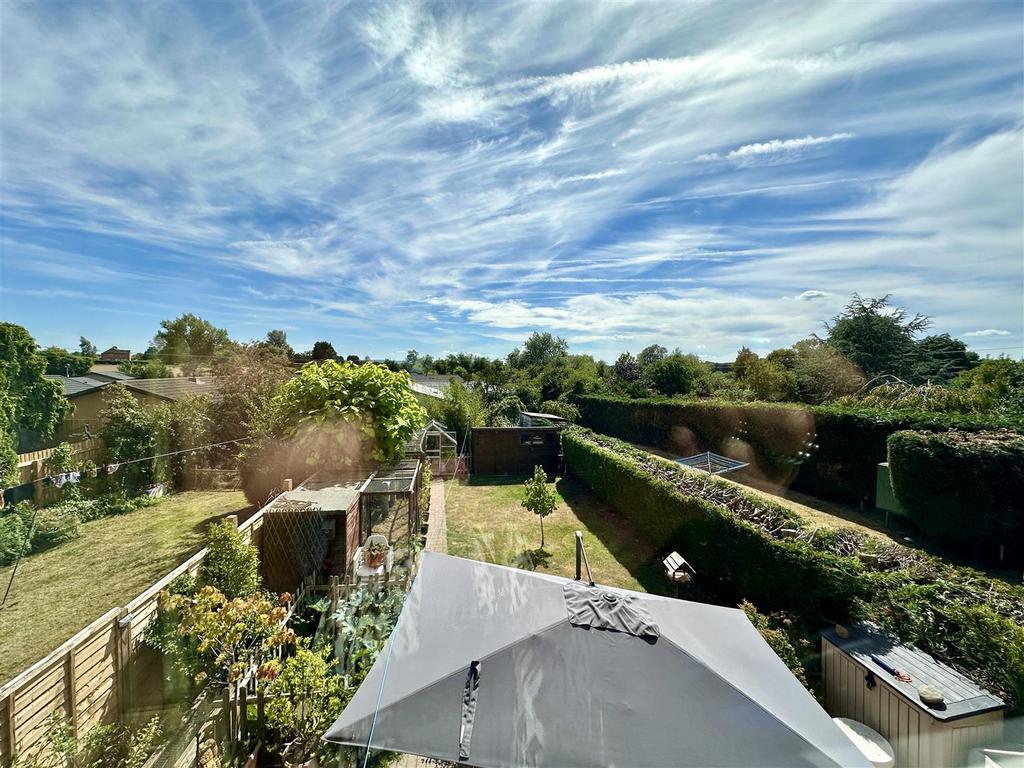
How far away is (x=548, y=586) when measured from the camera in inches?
106

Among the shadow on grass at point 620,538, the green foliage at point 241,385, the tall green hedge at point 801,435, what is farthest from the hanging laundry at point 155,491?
the tall green hedge at point 801,435

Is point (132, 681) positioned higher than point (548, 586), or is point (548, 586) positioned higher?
point (548, 586)

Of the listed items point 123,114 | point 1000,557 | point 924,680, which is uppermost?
point 123,114

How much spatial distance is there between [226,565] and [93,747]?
4.80ft

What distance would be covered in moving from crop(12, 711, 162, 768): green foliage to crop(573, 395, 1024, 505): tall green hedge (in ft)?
41.5

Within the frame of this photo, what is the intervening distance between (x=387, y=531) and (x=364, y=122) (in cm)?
665

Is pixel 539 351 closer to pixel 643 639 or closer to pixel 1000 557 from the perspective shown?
pixel 1000 557

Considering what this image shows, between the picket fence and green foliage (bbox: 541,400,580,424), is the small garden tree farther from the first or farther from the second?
green foliage (bbox: 541,400,580,424)

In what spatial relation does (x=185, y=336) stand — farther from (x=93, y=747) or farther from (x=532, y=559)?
(x=93, y=747)

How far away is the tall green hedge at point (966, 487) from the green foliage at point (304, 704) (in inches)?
399

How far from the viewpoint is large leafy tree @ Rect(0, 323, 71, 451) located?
12227 millimetres

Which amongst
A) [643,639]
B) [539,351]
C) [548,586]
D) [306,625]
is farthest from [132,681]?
[539,351]

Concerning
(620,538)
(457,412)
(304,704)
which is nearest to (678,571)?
(620,538)

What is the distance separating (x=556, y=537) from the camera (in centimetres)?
868
